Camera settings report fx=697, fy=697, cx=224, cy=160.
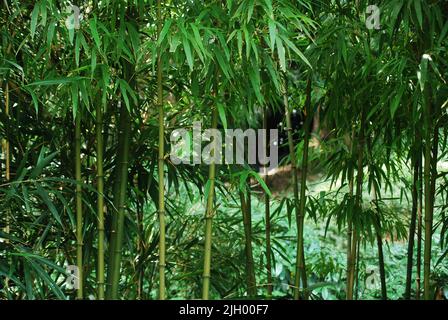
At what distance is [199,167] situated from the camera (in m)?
2.90

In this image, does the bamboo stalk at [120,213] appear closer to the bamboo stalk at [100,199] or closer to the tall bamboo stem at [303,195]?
the bamboo stalk at [100,199]

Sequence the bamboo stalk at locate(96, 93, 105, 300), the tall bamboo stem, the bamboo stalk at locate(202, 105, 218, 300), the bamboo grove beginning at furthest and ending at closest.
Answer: the tall bamboo stem < the bamboo stalk at locate(96, 93, 105, 300) < the bamboo stalk at locate(202, 105, 218, 300) < the bamboo grove

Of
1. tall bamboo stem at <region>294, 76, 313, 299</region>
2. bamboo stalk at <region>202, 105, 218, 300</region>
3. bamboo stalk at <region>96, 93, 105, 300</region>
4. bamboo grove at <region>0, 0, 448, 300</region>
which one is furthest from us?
tall bamboo stem at <region>294, 76, 313, 299</region>

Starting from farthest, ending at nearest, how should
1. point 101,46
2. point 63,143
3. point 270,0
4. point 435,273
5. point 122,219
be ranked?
point 435,273, point 63,143, point 122,219, point 101,46, point 270,0

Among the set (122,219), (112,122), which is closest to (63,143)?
(112,122)

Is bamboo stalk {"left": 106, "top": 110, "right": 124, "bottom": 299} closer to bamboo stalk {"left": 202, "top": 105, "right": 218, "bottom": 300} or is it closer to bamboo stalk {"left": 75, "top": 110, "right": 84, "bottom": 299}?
bamboo stalk {"left": 75, "top": 110, "right": 84, "bottom": 299}

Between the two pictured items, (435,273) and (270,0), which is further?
(435,273)

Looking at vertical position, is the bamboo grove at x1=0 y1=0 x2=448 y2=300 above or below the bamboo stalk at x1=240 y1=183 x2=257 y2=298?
above

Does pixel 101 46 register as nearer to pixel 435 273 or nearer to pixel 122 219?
pixel 122 219

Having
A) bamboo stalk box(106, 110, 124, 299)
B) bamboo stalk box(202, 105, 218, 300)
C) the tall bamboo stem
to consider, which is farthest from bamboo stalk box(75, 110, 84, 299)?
the tall bamboo stem

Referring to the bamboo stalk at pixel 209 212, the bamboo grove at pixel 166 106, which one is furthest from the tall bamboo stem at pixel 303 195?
the bamboo stalk at pixel 209 212

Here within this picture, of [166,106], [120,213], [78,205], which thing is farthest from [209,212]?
[166,106]

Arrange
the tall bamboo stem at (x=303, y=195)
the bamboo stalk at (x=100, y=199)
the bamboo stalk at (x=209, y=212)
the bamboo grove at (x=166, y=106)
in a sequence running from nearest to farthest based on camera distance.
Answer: the bamboo grove at (x=166, y=106)
the bamboo stalk at (x=209, y=212)
the bamboo stalk at (x=100, y=199)
the tall bamboo stem at (x=303, y=195)

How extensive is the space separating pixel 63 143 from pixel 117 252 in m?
0.51
